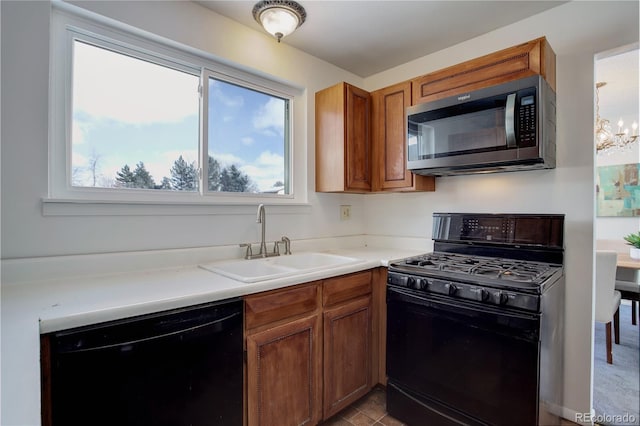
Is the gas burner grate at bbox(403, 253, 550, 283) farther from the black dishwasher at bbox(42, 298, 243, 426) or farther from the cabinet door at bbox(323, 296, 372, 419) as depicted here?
the black dishwasher at bbox(42, 298, 243, 426)

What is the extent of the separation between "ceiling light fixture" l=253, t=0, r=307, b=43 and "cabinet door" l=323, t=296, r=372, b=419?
1.65m

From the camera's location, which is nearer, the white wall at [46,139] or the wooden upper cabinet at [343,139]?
the white wall at [46,139]

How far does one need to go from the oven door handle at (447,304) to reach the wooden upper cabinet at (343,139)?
87cm

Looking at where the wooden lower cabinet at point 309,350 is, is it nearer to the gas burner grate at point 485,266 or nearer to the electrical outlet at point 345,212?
the gas burner grate at point 485,266

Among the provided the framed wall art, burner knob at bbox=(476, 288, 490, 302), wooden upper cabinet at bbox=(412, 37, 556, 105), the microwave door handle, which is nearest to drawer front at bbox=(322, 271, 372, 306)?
burner knob at bbox=(476, 288, 490, 302)

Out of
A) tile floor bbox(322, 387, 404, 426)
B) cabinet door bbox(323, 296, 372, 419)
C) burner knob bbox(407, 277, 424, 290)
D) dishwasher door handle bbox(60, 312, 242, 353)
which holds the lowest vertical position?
tile floor bbox(322, 387, 404, 426)

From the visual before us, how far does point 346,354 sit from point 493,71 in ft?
6.21

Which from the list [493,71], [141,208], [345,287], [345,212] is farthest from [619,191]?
[141,208]

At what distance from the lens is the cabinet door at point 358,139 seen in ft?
7.46

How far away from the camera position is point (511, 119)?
161 cm

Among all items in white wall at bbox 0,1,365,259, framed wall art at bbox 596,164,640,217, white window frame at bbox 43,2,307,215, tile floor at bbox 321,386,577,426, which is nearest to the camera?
white wall at bbox 0,1,365,259

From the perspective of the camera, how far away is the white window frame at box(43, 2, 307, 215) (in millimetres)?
1410

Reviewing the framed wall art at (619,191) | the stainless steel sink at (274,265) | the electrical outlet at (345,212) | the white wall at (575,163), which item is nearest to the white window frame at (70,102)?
the stainless steel sink at (274,265)

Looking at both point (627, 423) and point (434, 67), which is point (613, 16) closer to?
point (434, 67)
